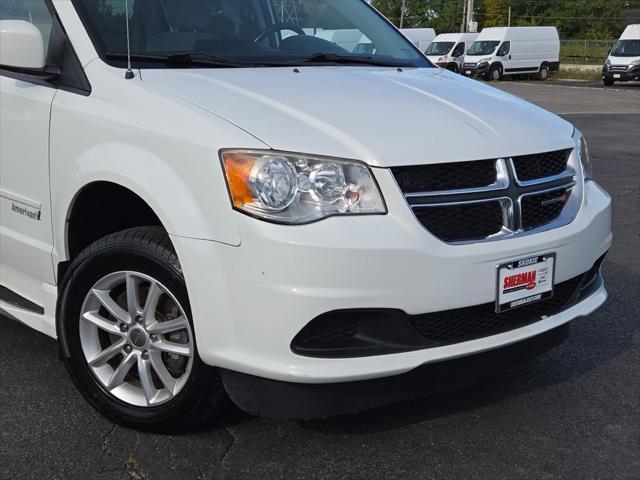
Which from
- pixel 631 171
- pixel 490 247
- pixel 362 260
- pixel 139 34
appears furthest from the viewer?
pixel 631 171

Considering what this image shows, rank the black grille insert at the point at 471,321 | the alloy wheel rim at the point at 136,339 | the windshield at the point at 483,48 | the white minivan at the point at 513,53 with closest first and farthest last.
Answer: the black grille insert at the point at 471,321 < the alloy wheel rim at the point at 136,339 < the white minivan at the point at 513,53 < the windshield at the point at 483,48

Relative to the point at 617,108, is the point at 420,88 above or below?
above

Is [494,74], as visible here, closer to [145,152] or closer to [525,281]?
[525,281]

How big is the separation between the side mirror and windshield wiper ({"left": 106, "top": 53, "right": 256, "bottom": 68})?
0.28 m

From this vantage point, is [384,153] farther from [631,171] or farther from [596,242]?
[631,171]

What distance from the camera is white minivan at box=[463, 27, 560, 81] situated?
38906 millimetres

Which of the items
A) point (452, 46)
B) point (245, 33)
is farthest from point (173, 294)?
point (452, 46)

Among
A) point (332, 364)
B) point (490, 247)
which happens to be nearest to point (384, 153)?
point (490, 247)

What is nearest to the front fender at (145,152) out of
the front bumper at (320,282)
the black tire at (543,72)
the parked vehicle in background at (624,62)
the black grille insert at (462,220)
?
the front bumper at (320,282)

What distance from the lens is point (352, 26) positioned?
14.3 feet

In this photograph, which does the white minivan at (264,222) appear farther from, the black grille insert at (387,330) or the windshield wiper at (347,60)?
the windshield wiper at (347,60)

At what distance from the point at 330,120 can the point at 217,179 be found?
1.55 feet

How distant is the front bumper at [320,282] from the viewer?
2.54 metres

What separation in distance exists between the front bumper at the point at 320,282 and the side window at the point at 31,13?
1.33 m
